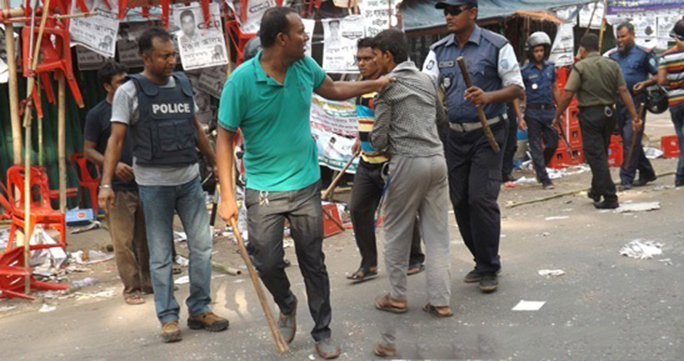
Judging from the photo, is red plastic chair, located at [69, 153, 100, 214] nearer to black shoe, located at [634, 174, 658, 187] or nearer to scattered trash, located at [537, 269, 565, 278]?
scattered trash, located at [537, 269, 565, 278]

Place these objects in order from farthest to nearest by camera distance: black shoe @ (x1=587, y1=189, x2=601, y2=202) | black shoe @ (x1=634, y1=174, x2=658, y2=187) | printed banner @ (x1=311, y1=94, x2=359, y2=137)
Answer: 1. black shoe @ (x1=634, y1=174, x2=658, y2=187)
2. printed banner @ (x1=311, y1=94, x2=359, y2=137)
3. black shoe @ (x1=587, y1=189, x2=601, y2=202)

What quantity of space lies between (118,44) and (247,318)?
5.20 meters

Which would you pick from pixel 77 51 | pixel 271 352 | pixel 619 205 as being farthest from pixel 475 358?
pixel 77 51

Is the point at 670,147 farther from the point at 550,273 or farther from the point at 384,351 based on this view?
the point at 384,351

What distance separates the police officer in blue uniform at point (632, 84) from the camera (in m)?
10.6

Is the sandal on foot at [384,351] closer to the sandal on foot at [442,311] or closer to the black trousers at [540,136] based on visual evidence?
the sandal on foot at [442,311]

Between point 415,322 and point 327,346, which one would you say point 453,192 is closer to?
point 415,322

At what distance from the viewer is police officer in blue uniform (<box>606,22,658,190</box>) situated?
10.6 metres

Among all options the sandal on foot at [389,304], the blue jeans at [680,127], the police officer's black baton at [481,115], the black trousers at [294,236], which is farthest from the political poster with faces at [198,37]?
the blue jeans at [680,127]

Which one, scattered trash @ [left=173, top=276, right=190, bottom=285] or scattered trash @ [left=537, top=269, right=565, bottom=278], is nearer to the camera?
scattered trash @ [left=537, top=269, right=565, bottom=278]

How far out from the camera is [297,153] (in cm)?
485

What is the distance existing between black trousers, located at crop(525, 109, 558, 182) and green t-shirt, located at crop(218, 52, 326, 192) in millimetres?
6890

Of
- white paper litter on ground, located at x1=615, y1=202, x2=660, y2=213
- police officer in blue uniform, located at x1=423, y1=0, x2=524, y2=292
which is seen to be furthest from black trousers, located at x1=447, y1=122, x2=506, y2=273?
white paper litter on ground, located at x1=615, y1=202, x2=660, y2=213

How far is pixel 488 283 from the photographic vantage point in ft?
19.8
